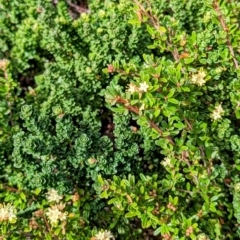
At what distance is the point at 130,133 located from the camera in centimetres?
232

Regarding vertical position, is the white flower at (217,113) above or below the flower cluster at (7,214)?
above

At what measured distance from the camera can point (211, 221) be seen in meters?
2.36

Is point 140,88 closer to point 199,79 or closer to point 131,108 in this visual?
point 131,108

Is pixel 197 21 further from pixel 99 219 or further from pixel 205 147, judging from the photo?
pixel 99 219

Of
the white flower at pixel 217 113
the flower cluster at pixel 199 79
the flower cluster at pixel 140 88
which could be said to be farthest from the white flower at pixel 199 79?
the flower cluster at pixel 140 88

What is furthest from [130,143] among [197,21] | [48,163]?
[197,21]

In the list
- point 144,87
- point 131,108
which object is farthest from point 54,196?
point 144,87

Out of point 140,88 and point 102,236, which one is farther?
point 102,236

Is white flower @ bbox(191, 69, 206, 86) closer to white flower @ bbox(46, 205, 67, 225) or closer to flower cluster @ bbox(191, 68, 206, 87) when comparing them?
flower cluster @ bbox(191, 68, 206, 87)

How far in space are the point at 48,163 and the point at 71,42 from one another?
0.89m

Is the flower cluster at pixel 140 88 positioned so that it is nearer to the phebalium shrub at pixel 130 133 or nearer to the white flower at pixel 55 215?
the phebalium shrub at pixel 130 133

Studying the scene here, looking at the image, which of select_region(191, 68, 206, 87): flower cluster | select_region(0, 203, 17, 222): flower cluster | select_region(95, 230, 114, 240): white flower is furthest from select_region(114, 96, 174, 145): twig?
select_region(0, 203, 17, 222): flower cluster

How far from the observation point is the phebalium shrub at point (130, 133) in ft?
7.11

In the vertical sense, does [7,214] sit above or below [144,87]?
below
